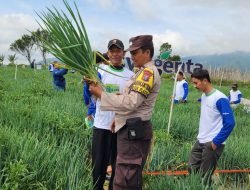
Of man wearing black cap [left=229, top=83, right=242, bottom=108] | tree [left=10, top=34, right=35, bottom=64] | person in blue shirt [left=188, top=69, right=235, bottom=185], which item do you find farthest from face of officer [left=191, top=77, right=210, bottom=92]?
tree [left=10, top=34, right=35, bottom=64]

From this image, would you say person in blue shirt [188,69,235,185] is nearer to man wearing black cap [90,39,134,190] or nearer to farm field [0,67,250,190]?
farm field [0,67,250,190]

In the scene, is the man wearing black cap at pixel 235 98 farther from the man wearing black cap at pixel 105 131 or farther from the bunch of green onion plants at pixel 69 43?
the bunch of green onion plants at pixel 69 43

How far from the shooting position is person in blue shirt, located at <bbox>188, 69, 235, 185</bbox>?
394 centimetres

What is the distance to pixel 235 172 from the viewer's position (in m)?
4.91

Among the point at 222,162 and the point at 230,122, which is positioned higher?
the point at 230,122

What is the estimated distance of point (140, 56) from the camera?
295 centimetres

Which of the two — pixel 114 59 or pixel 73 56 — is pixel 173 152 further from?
pixel 73 56

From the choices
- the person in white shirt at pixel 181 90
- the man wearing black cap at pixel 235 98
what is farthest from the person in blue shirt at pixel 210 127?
the man wearing black cap at pixel 235 98

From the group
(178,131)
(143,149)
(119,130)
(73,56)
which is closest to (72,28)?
(73,56)

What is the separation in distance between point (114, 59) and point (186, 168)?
5.72 ft

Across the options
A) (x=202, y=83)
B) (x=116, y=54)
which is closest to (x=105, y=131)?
(x=116, y=54)

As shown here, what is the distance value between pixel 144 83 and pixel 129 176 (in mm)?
746

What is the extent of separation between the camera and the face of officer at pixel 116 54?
140 inches

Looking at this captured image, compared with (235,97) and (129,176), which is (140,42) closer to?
(129,176)
